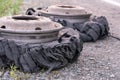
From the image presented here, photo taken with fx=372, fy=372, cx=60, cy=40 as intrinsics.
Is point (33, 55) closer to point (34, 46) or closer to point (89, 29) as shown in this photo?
point (34, 46)

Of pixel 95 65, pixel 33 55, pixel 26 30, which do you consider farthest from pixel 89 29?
pixel 33 55

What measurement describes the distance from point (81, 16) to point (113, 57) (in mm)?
1090

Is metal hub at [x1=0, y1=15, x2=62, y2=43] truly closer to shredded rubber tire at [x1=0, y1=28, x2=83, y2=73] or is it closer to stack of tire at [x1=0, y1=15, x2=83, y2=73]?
stack of tire at [x1=0, y1=15, x2=83, y2=73]

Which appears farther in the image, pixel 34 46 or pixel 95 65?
pixel 95 65

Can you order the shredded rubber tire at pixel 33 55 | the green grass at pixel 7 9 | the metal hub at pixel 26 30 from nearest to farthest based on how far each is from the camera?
the shredded rubber tire at pixel 33 55, the metal hub at pixel 26 30, the green grass at pixel 7 9

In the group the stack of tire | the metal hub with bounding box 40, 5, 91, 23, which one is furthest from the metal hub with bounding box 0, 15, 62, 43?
the metal hub with bounding box 40, 5, 91, 23

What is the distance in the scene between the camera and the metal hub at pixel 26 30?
13.9 feet

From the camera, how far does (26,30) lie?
4227mm

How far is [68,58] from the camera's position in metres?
4.40

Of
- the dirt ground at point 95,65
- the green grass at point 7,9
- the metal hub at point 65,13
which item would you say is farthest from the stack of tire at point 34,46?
the green grass at point 7,9

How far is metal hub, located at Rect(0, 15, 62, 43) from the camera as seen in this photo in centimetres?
424

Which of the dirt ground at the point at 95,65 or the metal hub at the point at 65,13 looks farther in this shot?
the metal hub at the point at 65,13

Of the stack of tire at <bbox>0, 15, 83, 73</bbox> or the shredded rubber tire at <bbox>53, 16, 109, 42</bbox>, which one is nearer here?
the stack of tire at <bbox>0, 15, 83, 73</bbox>

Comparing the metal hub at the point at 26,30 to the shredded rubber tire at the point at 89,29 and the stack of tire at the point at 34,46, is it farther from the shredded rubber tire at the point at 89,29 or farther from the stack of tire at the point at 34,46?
the shredded rubber tire at the point at 89,29
